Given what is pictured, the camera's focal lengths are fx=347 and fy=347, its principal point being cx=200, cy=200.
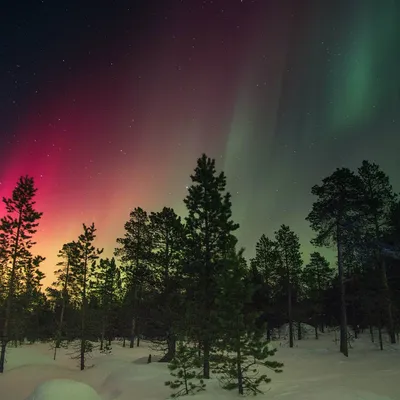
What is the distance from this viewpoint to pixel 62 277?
168ft

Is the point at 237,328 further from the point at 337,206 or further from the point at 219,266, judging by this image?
the point at 337,206

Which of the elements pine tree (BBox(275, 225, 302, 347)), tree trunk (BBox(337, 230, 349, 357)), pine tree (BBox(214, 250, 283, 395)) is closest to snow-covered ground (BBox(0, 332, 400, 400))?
tree trunk (BBox(337, 230, 349, 357))

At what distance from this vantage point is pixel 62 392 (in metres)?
14.1

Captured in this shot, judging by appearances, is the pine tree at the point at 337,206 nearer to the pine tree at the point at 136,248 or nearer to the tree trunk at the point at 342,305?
the tree trunk at the point at 342,305

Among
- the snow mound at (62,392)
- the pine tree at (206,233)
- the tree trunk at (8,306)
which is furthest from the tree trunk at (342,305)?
the tree trunk at (8,306)

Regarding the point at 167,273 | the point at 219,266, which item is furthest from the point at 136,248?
the point at 219,266

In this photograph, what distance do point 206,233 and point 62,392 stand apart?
510 inches

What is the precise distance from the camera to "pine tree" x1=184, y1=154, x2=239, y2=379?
75.7 ft

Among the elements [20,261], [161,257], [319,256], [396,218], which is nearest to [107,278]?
[20,261]

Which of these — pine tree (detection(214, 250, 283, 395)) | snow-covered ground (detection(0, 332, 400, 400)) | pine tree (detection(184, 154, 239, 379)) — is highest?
pine tree (detection(184, 154, 239, 379))

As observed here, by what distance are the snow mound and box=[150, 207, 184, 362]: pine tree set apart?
11.8 meters

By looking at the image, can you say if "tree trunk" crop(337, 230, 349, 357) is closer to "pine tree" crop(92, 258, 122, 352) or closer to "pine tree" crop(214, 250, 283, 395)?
"pine tree" crop(214, 250, 283, 395)

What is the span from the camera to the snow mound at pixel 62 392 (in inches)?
541

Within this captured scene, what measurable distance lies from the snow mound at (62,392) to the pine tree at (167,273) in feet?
38.6
